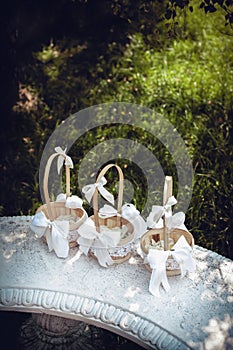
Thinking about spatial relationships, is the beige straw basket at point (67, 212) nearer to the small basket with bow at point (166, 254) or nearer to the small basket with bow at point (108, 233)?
the small basket with bow at point (108, 233)

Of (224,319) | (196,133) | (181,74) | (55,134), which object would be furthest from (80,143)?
(224,319)

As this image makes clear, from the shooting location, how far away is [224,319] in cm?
227

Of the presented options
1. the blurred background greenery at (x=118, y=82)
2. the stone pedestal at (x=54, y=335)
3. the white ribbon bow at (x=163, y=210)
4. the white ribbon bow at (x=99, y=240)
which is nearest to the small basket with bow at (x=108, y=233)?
the white ribbon bow at (x=99, y=240)

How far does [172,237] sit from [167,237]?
9.6 inches

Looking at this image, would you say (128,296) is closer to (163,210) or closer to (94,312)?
(94,312)

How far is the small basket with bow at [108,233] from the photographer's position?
2.48 m

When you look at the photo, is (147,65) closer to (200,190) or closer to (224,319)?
(200,190)

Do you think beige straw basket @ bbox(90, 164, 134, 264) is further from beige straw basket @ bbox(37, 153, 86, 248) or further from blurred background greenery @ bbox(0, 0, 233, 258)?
blurred background greenery @ bbox(0, 0, 233, 258)

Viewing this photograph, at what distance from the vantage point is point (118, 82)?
4.73 m

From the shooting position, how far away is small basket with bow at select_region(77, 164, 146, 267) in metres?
2.48

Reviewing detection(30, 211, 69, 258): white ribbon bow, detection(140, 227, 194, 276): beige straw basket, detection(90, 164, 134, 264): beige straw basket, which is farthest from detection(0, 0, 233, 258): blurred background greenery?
detection(30, 211, 69, 258): white ribbon bow

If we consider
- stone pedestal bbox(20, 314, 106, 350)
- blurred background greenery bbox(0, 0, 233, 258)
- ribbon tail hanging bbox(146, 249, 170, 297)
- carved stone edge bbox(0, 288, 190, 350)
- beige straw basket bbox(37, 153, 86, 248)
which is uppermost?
blurred background greenery bbox(0, 0, 233, 258)

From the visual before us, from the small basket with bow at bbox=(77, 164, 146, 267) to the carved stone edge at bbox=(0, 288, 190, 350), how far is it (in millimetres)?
250

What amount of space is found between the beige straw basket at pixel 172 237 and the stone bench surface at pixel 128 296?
→ 6cm
